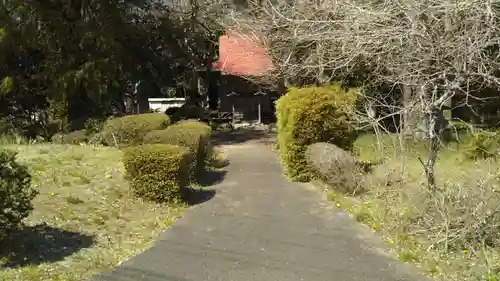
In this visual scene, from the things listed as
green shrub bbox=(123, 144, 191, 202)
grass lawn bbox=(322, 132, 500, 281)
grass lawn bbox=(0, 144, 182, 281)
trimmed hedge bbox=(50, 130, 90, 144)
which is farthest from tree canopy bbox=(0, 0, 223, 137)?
grass lawn bbox=(322, 132, 500, 281)

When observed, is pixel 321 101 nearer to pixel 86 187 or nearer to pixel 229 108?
pixel 86 187

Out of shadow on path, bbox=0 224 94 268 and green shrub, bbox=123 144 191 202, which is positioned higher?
green shrub, bbox=123 144 191 202

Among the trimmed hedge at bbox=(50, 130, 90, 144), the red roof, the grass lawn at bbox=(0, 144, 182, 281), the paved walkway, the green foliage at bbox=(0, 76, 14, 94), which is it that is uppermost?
the red roof

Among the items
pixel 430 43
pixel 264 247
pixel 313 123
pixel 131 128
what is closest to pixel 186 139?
pixel 313 123

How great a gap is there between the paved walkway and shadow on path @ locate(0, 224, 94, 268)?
0.78 metres

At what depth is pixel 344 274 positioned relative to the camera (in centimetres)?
635

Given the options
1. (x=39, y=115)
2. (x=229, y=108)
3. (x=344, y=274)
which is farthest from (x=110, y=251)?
(x=229, y=108)

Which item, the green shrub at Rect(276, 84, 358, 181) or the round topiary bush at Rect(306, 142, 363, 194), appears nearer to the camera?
the round topiary bush at Rect(306, 142, 363, 194)

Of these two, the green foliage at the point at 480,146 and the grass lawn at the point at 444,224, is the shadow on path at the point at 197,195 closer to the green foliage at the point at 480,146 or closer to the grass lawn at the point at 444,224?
the grass lawn at the point at 444,224

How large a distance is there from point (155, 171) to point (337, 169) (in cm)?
352

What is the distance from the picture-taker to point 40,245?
22.5ft

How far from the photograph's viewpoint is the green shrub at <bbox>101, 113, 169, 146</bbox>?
14.7 meters

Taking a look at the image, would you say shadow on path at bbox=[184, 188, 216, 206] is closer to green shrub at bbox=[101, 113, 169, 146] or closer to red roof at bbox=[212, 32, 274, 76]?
green shrub at bbox=[101, 113, 169, 146]

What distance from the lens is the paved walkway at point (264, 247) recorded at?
6359 millimetres
